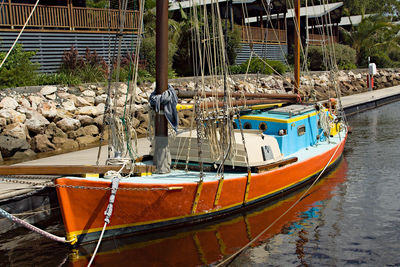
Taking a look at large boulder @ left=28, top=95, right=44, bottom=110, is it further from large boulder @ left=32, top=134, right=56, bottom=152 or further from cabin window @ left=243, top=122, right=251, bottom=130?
cabin window @ left=243, top=122, right=251, bottom=130

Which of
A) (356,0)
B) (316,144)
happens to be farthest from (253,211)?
(356,0)

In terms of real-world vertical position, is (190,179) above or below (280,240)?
above

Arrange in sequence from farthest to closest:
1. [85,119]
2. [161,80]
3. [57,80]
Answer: [57,80] → [85,119] → [161,80]

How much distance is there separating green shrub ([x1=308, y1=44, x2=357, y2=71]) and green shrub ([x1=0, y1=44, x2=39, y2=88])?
23.9 meters

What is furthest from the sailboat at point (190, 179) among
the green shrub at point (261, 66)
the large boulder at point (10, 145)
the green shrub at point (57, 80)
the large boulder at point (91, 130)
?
the green shrub at point (261, 66)

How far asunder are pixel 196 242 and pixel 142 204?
1.33 m

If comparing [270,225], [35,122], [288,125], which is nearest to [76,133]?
[35,122]

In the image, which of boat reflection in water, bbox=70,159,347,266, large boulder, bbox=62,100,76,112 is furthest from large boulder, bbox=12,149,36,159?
boat reflection in water, bbox=70,159,347,266

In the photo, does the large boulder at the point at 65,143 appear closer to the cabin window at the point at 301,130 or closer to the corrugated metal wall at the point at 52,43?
the corrugated metal wall at the point at 52,43

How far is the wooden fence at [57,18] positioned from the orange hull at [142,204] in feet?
48.0

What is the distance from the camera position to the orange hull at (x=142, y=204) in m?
8.72

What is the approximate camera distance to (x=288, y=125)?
42.8 ft

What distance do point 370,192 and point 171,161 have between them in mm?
5286

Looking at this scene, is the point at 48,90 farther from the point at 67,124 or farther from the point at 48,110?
the point at 67,124
